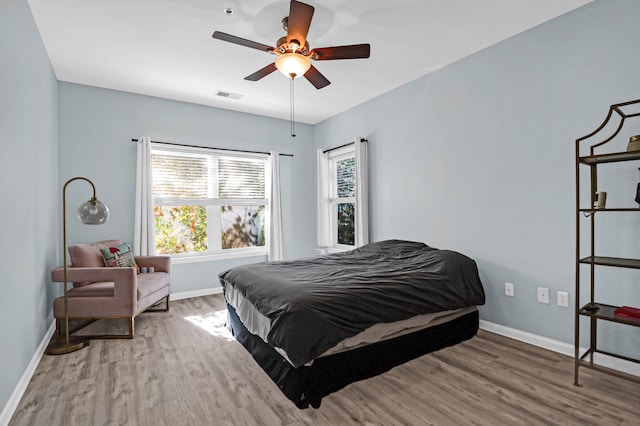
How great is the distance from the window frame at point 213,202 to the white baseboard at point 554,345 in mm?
3373

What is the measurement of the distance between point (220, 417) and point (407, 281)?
1.60 m

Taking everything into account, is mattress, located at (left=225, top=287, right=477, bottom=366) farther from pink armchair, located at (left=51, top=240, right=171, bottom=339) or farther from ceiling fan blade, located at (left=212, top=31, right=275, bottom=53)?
ceiling fan blade, located at (left=212, top=31, right=275, bottom=53)

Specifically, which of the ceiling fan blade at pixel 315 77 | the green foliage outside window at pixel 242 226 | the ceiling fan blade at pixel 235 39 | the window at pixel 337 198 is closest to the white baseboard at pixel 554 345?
the window at pixel 337 198

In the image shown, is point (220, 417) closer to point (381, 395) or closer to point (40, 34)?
point (381, 395)

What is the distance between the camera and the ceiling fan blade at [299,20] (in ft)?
6.73

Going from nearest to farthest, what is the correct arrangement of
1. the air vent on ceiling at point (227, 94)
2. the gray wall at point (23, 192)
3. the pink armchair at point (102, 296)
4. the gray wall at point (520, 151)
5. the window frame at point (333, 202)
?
the gray wall at point (23, 192)
the gray wall at point (520, 151)
the pink armchair at point (102, 296)
the air vent on ceiling at point (227, 94)
the window frame at point (333, 202)

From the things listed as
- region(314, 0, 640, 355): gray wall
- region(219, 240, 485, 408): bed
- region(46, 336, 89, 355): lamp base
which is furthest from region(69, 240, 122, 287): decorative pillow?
region(314, 0, 640, 355): gray wall

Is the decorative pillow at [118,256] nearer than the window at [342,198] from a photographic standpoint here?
Yes

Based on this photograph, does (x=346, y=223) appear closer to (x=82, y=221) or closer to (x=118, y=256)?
(x=118, y=256)

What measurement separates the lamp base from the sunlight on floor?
966 millimetres

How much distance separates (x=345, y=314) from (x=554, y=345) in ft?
6.19

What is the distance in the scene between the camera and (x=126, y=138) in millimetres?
4254

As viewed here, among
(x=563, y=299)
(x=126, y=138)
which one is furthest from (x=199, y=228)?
(x=563, y=299)

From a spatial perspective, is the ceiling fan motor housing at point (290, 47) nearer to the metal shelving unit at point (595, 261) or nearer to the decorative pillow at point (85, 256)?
the metal shelving unit at point (595, 261)
